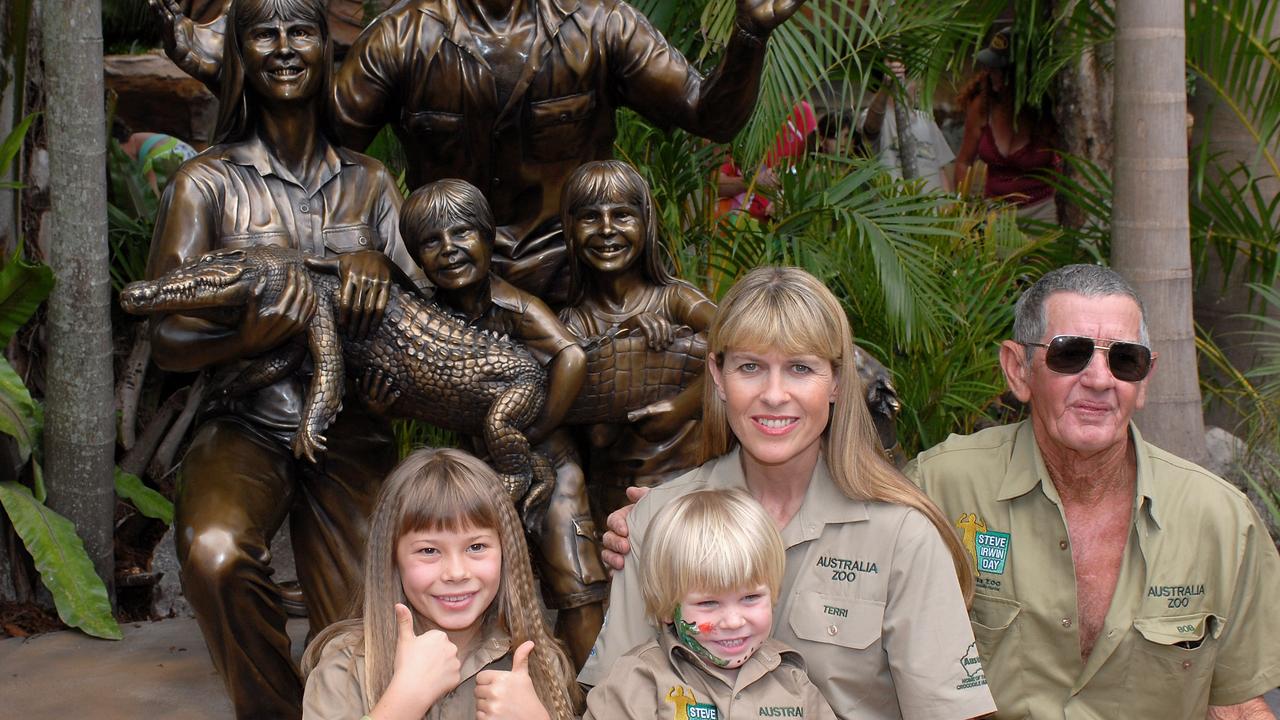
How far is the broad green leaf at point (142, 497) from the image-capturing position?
6.20 m

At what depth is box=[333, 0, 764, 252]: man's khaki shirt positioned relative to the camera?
4059mm

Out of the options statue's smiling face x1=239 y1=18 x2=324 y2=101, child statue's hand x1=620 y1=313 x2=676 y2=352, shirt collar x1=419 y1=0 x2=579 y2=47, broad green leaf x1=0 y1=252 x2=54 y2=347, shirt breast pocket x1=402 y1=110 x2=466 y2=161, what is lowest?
child statue's hand x1=620 y1=313 x2=676 y2=352

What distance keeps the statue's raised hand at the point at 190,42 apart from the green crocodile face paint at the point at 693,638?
→ 87.7 inches

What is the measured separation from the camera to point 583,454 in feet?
13.6

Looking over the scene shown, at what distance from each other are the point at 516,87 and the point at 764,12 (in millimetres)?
781

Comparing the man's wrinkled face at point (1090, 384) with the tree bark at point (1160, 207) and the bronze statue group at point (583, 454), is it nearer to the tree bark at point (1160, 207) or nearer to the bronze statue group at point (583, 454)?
the bronze statue group at point (583, 454)

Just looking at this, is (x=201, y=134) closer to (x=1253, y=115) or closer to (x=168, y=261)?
(x=168, y=261)

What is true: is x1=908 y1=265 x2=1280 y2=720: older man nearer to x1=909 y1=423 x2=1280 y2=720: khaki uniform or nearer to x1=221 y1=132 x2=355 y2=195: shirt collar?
x1=909 y1=423 x2=1280 y2=720: khaki uniform

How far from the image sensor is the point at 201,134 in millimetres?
8766

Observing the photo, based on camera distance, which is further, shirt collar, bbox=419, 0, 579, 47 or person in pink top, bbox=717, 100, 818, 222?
person in pink top, bbox=717, 100, 818, 222

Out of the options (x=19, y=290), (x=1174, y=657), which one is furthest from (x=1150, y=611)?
(x=19, y=290)

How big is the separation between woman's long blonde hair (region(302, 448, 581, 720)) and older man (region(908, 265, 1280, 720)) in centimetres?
99

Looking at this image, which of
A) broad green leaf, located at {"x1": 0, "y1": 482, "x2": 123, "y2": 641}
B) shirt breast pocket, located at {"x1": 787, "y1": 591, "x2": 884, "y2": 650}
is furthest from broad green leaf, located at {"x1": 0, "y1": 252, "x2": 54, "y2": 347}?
shirt breast pocket, located at {"x1": 787, "y1": 591, "x2": 884, "y2": 650}

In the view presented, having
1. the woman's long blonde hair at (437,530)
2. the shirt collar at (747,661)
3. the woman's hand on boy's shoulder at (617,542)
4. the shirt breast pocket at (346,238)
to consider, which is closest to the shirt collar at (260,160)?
the shirt breast pocket at (346,238)
